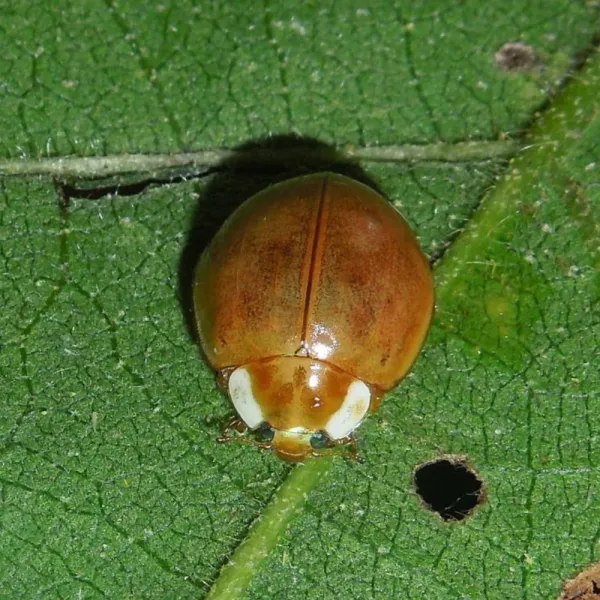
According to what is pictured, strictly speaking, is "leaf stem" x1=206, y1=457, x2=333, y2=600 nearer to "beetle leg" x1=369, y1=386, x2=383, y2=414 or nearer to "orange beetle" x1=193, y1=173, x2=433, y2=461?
"orange beetle" x1=193, y1=173, x2=433, y2=461

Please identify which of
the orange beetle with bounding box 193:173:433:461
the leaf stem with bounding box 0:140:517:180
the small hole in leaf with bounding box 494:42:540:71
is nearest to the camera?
the orange beetle with bounding box 193:173:433:461

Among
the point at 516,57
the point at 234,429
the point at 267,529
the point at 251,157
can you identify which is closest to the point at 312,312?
the point at 234,429

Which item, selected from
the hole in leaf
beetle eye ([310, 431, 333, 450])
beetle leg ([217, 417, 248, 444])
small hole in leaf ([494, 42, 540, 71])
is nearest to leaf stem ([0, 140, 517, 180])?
small hole in leaf ([494, 42, 540, 71])

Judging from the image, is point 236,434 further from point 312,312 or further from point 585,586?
point 585,586

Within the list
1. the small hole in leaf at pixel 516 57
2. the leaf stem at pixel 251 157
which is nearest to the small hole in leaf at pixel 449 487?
the leaf stem at pixel 251 157

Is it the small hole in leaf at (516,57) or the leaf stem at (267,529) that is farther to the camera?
the small hole in leaf at (516,57)

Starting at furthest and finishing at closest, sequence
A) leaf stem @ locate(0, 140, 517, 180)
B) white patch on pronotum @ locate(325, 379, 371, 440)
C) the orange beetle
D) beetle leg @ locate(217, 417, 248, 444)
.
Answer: leaf stem @ locate(0, 140, 517, 180)
beetle leg @ locate(217, 417, 248, 444)
white patch on pronotum @ locate(325, 379, 371, 440)
the orange beetle

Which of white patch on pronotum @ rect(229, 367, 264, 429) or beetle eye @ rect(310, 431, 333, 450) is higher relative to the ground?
white patch on pronotum @ rect(229, 367, 264, 429)

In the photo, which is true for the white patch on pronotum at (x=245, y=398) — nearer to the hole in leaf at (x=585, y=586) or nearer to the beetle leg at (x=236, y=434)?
the beetle leg at (x=236, y=434)
